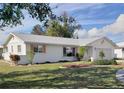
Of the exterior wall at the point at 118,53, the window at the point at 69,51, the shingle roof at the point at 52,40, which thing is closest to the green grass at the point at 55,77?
the exterior wall at the point at 118,53

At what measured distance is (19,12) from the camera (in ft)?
49.5

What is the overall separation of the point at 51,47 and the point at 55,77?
2.67 m

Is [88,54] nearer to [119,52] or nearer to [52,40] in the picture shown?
[119,52]

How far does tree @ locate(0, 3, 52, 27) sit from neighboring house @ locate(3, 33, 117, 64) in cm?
60

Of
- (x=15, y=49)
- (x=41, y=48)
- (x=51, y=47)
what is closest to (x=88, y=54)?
(x=51, y=47)

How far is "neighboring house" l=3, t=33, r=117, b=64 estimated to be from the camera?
15.7 meters

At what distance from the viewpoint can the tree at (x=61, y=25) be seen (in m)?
15.4

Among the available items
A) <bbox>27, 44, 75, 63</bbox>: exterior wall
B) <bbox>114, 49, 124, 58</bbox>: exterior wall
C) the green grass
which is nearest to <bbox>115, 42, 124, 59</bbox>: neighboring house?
<bbox>114, 49, 124, 58</bbox>: exterior wall

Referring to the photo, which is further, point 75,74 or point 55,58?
point 55,58

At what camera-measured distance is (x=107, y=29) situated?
14906 mm

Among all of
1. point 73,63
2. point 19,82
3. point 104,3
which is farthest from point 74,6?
point 19,82
